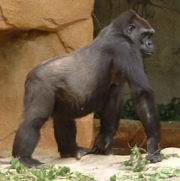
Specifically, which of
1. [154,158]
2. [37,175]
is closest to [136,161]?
[154,158]

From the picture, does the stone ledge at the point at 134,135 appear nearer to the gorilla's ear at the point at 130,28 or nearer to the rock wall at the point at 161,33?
the rock wall at the point at 161,33

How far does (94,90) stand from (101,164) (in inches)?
25.8

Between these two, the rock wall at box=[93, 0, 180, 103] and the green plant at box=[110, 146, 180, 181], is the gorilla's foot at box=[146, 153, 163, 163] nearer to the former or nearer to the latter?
the green plant at box=[110, 146, 180, 181]

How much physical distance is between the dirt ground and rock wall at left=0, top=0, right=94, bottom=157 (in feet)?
3.38

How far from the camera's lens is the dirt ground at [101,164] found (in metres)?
4.09

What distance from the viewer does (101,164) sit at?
14.9ft

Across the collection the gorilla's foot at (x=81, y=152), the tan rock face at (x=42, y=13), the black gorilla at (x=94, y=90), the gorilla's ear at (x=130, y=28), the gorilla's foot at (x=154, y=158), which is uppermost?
the tan rock face at (x=42, y=13)

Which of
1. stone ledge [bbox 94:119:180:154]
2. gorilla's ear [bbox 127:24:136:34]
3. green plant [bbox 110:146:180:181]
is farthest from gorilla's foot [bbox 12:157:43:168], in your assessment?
stone ledge [bbox 94:119:180:154]

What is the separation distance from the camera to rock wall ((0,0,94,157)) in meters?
5.84

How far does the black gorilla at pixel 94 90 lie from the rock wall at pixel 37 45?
104 centimetres

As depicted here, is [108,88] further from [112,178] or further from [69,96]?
[112,178]

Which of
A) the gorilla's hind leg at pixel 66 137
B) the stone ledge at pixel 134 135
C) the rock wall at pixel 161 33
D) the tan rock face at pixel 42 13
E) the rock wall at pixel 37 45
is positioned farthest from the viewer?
the rock wall at pixel 161 33

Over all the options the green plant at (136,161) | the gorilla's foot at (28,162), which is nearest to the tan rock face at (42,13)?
the gorilla's foot at (28,162)

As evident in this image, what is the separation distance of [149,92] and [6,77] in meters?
2.19
